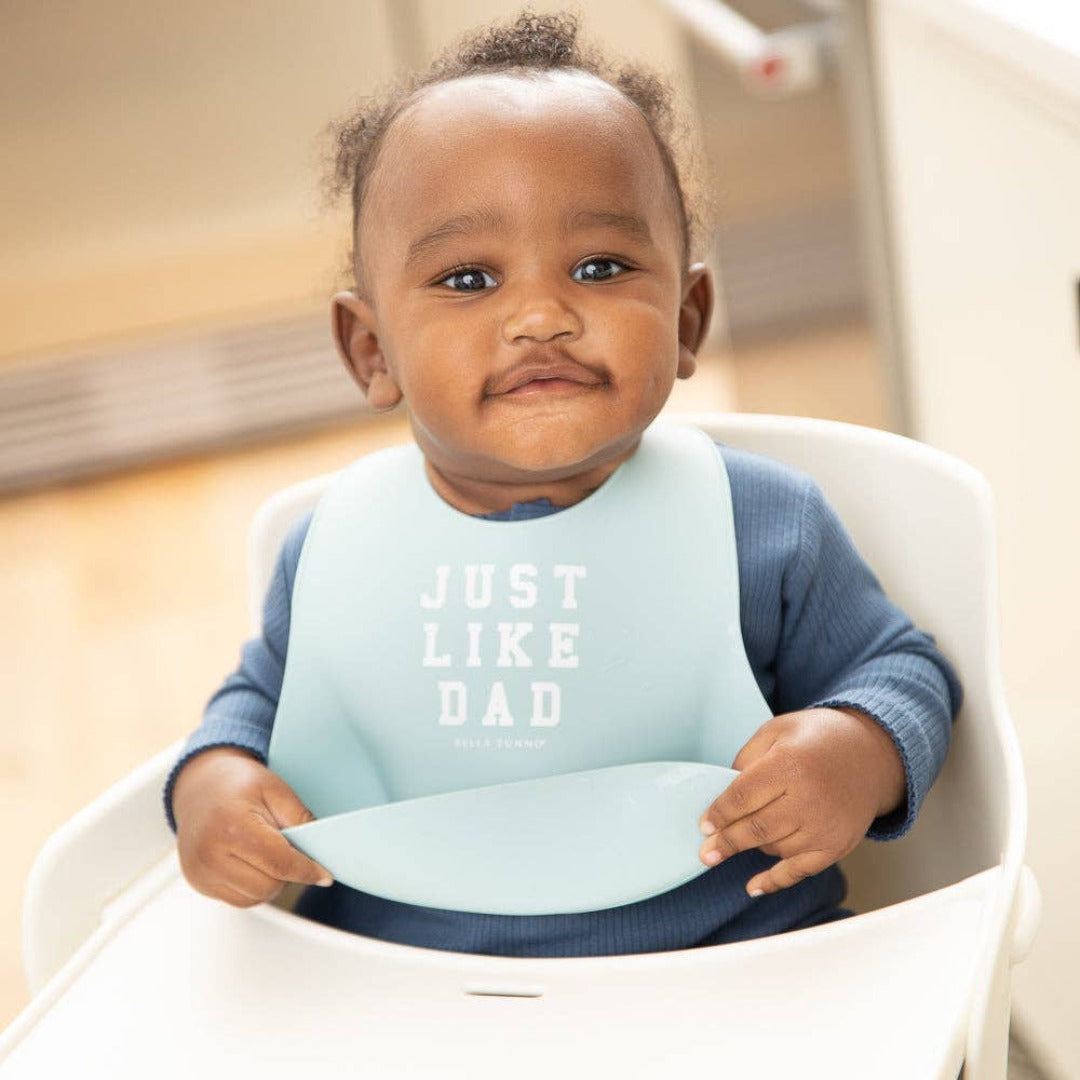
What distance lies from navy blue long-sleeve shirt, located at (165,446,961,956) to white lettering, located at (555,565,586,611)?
4 centimetres

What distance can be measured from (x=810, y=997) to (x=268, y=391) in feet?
6.69

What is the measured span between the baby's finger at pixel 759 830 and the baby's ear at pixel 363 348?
0.31 m

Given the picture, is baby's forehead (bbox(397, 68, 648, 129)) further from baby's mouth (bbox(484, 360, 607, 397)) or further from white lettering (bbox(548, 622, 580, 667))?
white lettering (bbox(548, 622, 580, 667))

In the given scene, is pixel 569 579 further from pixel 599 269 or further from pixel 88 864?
pixel 88 864

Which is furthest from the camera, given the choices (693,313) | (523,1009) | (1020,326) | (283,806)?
(1020,326)

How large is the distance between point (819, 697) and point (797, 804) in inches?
5.6

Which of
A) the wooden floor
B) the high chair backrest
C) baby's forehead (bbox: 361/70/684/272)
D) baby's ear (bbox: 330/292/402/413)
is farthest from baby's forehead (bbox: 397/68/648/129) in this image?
the wooden floor

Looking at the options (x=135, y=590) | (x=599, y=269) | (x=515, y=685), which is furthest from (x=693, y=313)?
(x=135, y=590)

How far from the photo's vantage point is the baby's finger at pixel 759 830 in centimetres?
74

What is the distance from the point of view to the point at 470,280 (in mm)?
815

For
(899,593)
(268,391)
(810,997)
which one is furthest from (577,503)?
(268,391)

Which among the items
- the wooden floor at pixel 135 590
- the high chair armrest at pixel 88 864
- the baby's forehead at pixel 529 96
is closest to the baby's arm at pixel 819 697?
the baby's forehead at pixel 529 96

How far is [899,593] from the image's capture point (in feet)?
3.00

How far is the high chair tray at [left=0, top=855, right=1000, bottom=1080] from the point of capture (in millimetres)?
672
